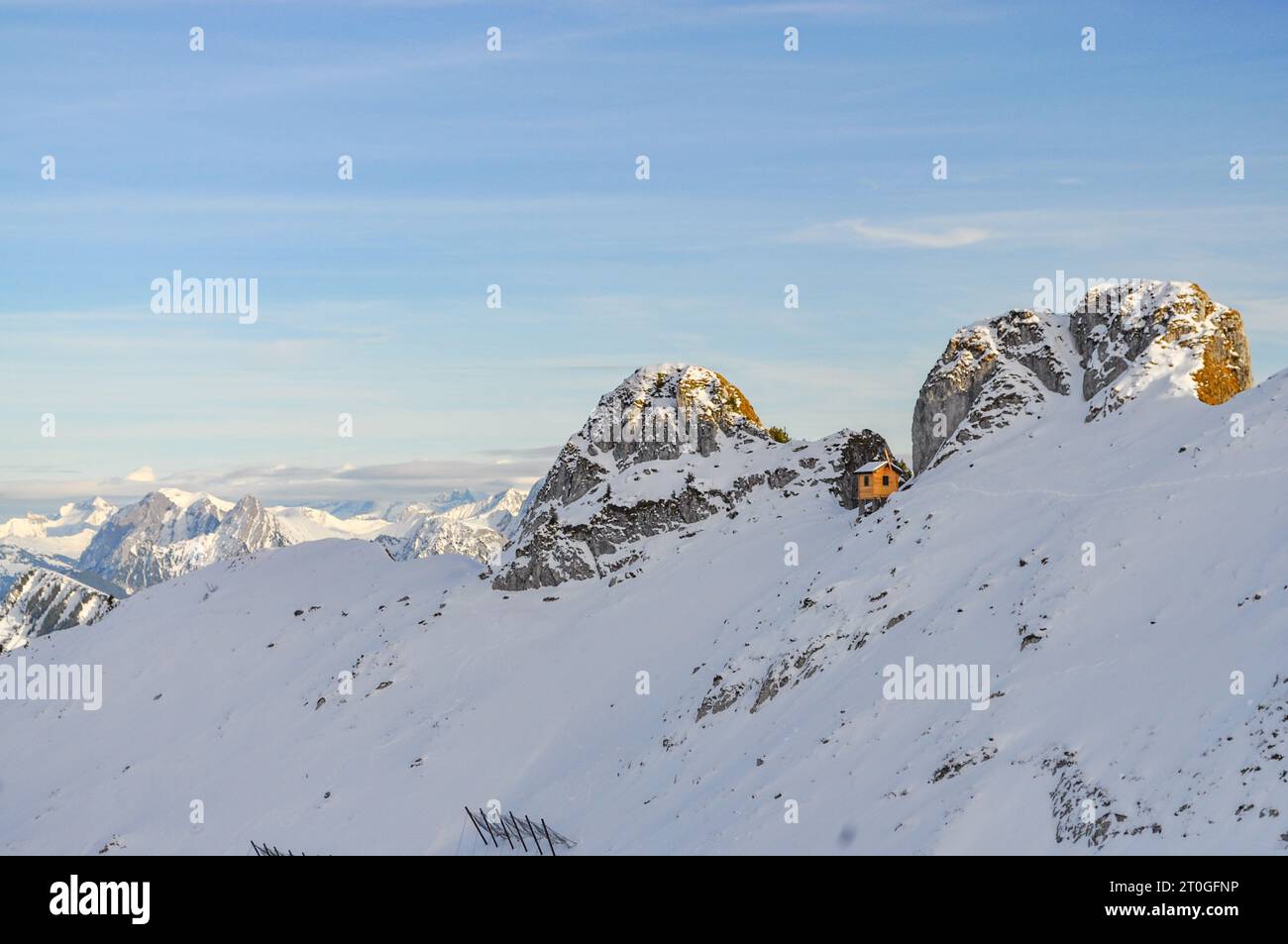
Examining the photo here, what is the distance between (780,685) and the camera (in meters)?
73.8

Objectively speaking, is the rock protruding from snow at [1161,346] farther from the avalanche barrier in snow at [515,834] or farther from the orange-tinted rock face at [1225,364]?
the avalanche barrier in snow at [515,834]

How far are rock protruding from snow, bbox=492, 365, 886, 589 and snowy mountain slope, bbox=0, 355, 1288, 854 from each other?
1644 mm

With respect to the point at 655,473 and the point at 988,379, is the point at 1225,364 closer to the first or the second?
the point at 988,379

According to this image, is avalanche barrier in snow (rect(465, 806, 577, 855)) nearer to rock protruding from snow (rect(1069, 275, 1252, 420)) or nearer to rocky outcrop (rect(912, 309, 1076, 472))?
rocky outcrop (rect(912, 309, 1076, 472))

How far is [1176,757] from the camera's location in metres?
46.5

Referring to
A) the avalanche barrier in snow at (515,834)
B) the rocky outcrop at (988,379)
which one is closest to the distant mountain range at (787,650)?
the rocky outcrop at (988,379)

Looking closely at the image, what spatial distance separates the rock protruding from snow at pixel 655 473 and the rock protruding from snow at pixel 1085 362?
35.7 feet

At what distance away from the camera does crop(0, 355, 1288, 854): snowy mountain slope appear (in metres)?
50.0

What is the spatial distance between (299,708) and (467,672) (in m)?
14.8

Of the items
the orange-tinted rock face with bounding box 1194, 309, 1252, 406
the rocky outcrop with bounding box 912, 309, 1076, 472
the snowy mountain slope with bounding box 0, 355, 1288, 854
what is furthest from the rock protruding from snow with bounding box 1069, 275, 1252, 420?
the snowy mountain slope with bounding box 0, 355, 1288, 854

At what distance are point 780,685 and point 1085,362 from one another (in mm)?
40503

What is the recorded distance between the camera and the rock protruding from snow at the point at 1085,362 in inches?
3602

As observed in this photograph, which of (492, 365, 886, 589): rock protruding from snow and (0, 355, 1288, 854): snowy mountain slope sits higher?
(492, 365, 886, 589): rock protruding from snow
